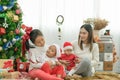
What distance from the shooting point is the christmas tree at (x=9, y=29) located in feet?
9.91

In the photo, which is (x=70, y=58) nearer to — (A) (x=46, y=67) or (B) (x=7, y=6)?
(A) (x=46, y=67)

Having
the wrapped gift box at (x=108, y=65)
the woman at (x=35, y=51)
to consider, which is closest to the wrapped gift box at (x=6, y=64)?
the woman at (x=35, y=51)

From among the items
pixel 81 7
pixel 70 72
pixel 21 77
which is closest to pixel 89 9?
pixel 81 7

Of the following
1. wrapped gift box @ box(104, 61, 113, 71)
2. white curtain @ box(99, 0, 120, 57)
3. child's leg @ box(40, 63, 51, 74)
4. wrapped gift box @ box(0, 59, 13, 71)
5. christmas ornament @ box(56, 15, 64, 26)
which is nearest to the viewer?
child's leg @ box(40, 63, 51, 74)

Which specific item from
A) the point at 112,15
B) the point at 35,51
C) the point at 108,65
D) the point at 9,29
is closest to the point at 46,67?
the point at 35,51

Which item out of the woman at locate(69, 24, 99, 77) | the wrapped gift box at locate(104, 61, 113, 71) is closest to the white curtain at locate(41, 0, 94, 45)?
the wrapped gift box at locate(104, 61, 113, 71)

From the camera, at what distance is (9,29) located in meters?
3.05

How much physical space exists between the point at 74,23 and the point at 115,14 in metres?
0.67

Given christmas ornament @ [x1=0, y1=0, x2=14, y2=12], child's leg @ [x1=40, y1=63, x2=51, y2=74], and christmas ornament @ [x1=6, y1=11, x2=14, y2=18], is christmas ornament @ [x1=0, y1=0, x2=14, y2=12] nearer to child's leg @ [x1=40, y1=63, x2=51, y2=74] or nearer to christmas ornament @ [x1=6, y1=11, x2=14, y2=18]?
christmas ornament @ [x1=6, y1=11, x2=14, y2=18]

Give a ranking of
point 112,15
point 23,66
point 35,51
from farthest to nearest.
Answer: point 112,15 < point 23,66 < point 35,51

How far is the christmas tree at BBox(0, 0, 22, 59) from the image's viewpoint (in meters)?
3.02

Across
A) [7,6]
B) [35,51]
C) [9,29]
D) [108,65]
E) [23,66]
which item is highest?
[7,6]

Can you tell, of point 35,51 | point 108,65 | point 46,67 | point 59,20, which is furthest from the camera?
point 59,20

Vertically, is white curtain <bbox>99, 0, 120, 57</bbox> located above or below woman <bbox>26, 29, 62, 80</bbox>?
above
